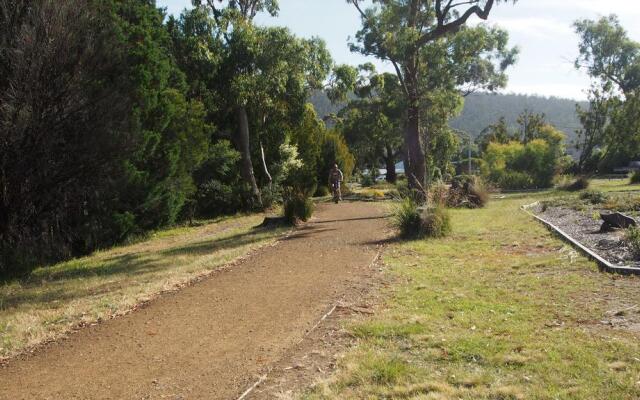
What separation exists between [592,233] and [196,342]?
888 cm

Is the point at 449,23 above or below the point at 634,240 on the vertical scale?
above

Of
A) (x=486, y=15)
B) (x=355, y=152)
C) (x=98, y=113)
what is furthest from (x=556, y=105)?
(x=98, y=113)

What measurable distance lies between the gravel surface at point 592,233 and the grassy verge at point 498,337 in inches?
20.0

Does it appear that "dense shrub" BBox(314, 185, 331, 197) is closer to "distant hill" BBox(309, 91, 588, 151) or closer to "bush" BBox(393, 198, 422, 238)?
"bush" BBox(393, 198, 422, 238)

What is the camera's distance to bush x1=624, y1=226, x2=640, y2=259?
8375mm

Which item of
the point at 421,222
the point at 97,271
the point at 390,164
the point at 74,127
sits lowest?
the point at 97,271

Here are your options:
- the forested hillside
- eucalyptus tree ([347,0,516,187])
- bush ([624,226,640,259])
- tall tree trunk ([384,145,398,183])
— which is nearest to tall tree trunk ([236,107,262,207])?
eucalyptus tree ([347,0,516,187])

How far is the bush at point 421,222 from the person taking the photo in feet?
41.6

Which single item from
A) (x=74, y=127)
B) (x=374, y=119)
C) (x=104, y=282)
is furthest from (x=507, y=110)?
(x=104, y=282)

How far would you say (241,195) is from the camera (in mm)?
23562

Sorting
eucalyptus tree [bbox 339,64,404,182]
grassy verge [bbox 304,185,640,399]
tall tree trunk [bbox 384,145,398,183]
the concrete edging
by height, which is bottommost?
grassy verge [bbox 304,185,640,399]

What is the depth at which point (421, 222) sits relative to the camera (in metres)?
12.7

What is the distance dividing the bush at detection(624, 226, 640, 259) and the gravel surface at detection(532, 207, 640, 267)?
2.8 inches

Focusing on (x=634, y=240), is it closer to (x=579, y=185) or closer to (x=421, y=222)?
(x=421, y=222)
